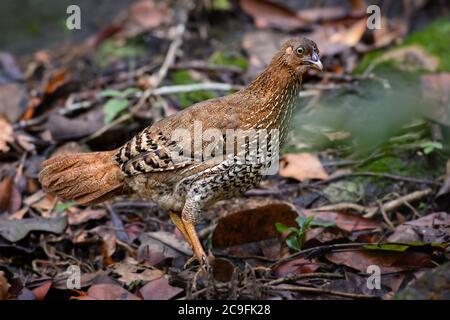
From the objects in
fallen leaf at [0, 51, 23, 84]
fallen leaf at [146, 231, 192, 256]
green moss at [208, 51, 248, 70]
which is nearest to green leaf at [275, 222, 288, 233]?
fallen leaf at [146, 231, 192, 256]

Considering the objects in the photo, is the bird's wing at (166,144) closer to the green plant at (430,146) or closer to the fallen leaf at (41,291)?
the fallen leaf at (41,291)

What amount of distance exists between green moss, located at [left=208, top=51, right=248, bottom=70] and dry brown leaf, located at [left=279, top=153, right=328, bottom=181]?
171cm

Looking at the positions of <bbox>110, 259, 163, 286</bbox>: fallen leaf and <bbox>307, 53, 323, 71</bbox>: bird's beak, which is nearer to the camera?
<bbox>110, 259, 163, 286</bbox>: fallen leaf

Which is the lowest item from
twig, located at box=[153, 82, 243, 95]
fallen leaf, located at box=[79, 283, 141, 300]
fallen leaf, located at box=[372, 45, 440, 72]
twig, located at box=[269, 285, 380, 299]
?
fallen leaf, located at box=[79, 283, 141, 300]

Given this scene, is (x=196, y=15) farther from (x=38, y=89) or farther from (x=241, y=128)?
(x=241, y=128)

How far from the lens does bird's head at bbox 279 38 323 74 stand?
4.31 meters

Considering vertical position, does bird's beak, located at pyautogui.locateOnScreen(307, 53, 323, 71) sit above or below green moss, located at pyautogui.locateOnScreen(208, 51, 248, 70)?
above

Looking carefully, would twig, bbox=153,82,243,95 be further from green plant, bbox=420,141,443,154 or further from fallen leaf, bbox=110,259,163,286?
fallen leaf, bbox=110,259,163,286

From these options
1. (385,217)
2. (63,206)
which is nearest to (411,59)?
(385,217)

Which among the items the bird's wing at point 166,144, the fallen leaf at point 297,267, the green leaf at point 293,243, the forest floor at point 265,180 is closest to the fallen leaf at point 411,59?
the forest floor at point 265,180

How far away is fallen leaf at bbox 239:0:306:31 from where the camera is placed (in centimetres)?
745

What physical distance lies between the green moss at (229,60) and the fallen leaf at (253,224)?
106 inches

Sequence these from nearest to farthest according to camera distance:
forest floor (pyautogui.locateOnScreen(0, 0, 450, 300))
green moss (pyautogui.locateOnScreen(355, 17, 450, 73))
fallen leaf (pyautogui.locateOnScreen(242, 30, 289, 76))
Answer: forest floor (pyautogui.locateOnScreen(0, 0, 450, 300)) < green moss (pyautogui.locateOnScreen(355, 17, 450, 73)) < fallen leaf (pyautogui.locateOnScreen(242, 30, 289, 76))

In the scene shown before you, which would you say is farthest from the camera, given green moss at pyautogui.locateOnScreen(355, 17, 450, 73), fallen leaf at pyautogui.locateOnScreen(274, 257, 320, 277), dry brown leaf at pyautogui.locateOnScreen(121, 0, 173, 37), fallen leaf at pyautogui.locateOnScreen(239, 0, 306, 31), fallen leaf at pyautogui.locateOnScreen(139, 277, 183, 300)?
dry brown leaf at pyautogui.locateOnScreen(121, 0, 173, 37)
